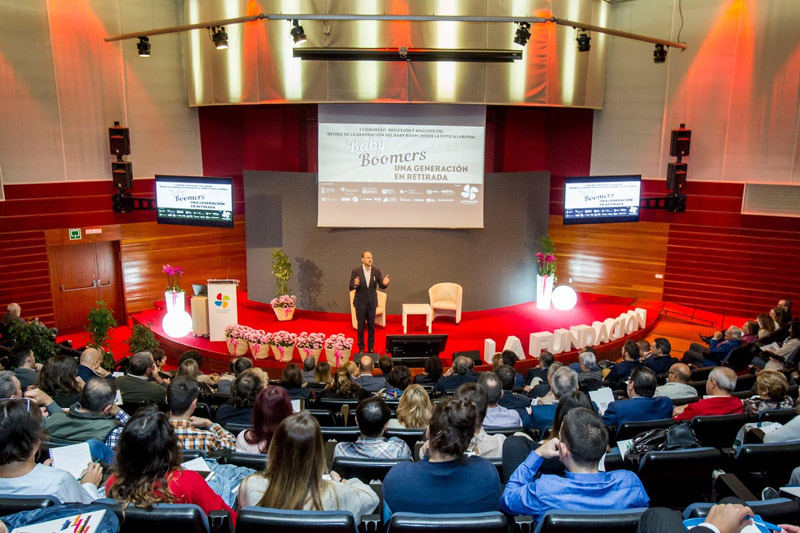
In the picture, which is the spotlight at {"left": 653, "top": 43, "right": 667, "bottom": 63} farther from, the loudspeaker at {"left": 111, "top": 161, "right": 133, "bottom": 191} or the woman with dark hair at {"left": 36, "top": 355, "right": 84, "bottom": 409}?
the woman with dark hair at {"left": 36, "top": 355, "right": 84, "bottom": 409}

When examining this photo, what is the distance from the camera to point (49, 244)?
435 inches

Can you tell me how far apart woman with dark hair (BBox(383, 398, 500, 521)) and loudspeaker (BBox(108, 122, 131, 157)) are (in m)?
10.1

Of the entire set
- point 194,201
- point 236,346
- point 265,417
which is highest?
point 194,201

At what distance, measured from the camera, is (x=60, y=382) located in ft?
15.6

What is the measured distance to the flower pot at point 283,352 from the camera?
9.35m

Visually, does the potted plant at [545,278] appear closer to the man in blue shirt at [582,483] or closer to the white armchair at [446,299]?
the white armchair at [446,299]

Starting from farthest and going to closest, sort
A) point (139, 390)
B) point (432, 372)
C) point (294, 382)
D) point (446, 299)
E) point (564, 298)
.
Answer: point (564, 298), point (446, 299), point (432, 372), point (294, 382), point (139, 390)

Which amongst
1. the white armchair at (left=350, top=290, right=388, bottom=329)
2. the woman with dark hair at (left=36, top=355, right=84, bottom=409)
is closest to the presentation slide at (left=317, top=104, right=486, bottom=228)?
the white armchair at (left=350, top=290, right=388, bottom=329)

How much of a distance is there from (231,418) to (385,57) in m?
6.97

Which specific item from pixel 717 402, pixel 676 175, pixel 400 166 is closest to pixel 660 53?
pixel 676 175

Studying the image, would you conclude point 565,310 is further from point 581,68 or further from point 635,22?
point 635,22

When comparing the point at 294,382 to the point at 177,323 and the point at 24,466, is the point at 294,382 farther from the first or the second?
the point at 177,323

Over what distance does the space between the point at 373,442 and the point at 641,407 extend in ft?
6.99

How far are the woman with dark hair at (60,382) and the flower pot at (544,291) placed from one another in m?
9.08
